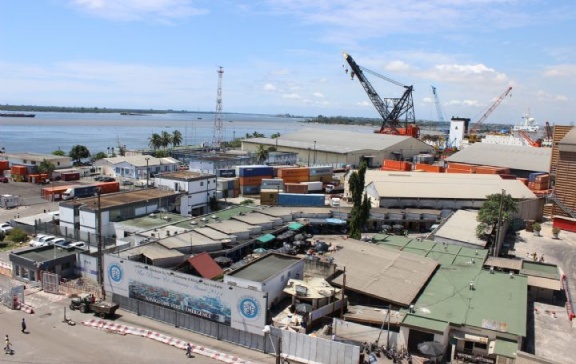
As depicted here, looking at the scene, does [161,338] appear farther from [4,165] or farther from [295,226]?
[4,165]

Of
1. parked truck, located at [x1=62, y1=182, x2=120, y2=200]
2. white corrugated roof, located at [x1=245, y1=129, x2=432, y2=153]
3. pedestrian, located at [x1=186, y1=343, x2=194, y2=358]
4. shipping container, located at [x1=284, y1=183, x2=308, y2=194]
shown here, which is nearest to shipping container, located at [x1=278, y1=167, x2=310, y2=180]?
shipping container, located at [x1=284, y1=183, x2=308, y2=194]

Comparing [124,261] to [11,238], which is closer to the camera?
[124,261]

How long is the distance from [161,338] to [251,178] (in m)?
29.9

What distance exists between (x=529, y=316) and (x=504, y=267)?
3.72m

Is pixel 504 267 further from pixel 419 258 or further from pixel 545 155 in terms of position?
pixel 545 155

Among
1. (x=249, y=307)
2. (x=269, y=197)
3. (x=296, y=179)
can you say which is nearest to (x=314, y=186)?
(x=296, y=179)

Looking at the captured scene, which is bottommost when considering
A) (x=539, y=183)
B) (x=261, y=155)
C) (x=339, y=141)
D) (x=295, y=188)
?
(x=295, y=188)

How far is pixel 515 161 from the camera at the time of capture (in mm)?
63188

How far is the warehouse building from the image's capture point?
68.5 metres

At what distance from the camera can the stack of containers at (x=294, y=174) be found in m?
48.4

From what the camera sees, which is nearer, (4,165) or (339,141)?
(4,165)

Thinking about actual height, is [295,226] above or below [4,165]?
below

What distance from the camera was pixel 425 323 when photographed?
55.5ft

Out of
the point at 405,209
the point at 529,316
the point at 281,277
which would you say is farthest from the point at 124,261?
the point at 405,209
